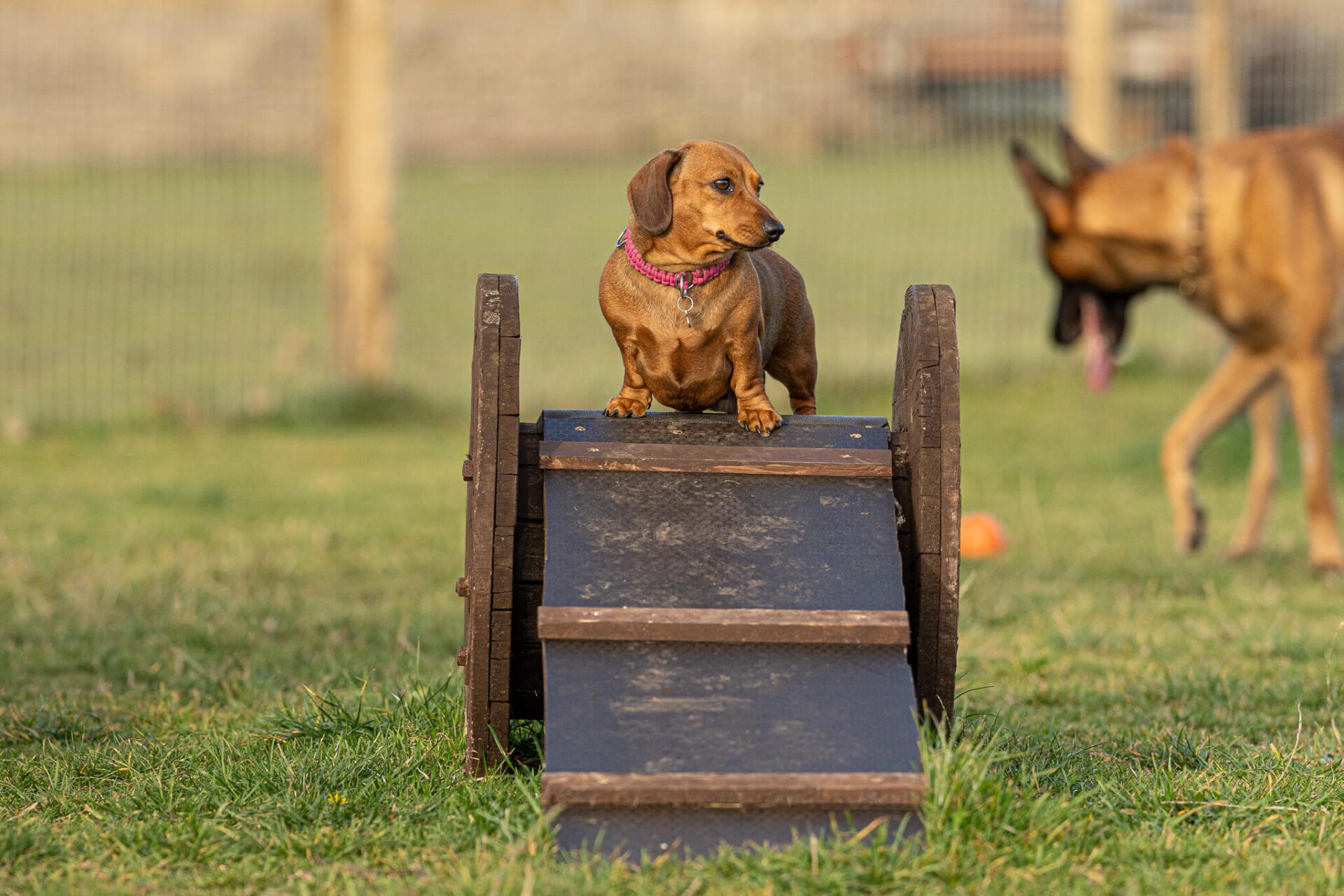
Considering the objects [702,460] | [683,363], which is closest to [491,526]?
[702,460]

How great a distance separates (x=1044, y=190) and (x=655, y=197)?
4.39 metres

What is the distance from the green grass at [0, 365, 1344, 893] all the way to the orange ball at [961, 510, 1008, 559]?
127 mm

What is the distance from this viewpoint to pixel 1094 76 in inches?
464

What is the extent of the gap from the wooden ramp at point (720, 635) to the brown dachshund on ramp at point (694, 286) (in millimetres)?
109

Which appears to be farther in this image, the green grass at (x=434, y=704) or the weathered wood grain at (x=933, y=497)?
the weathered wood grain at (x=933, y=497)

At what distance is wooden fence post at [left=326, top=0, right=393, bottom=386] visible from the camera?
1038 centimetres

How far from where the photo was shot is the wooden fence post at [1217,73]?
1224 centimetres

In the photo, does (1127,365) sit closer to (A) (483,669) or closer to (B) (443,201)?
(B) (443,201)

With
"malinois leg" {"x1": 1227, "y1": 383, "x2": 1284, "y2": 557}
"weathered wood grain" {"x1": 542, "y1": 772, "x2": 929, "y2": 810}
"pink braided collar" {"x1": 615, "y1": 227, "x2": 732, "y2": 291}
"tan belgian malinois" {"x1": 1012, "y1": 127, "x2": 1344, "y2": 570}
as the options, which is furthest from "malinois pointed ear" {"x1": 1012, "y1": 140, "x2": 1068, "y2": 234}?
"weathered wood grain" {"x1": 542, "y1": 772, "x2": 929, "y2": 810}

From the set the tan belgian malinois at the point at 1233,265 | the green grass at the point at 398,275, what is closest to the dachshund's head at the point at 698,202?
the tan belgian malinois at the point at 1233,265

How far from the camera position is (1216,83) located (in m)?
12.3

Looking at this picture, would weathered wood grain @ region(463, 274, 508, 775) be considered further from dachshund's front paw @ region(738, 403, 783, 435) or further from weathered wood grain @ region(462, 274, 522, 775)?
dachshund's front paw @ region(738, 403, 783, 435)

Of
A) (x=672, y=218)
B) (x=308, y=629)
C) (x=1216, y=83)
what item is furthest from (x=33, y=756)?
(x=1216, y=83)

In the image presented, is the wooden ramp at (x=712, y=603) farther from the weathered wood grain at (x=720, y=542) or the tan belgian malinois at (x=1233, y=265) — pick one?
the tan belgian malinois at (x=1233, y=265)
